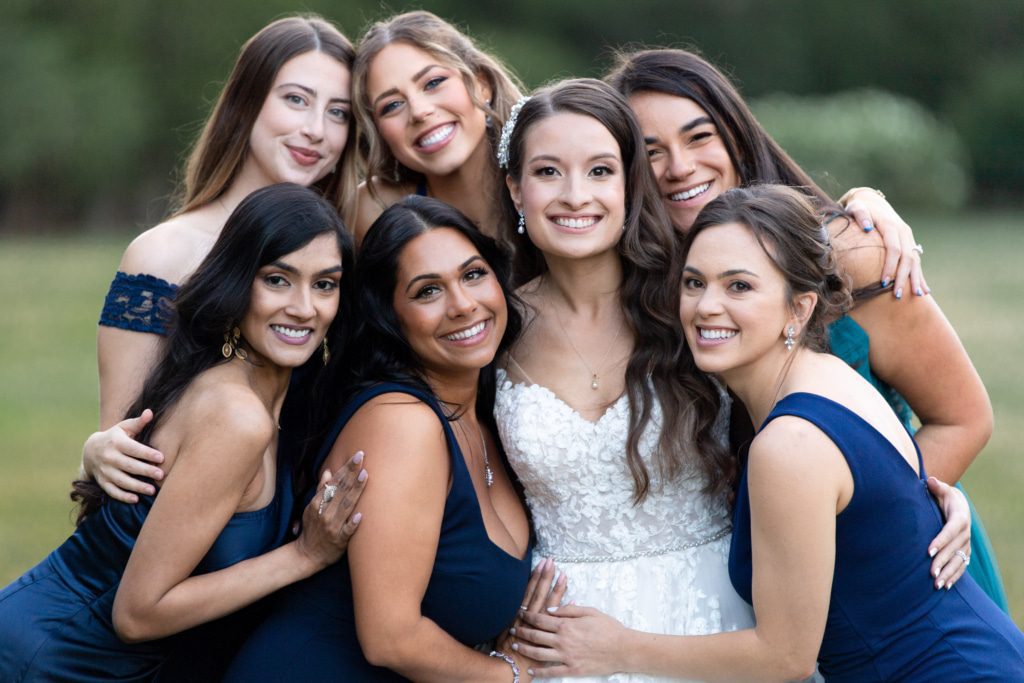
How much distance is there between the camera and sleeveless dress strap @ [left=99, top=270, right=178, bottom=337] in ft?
15.9

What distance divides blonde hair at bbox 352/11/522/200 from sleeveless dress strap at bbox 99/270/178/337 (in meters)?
1.18

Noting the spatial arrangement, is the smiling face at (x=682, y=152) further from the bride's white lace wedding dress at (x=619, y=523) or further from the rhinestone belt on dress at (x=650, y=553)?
the rhinestone belt on dress at (x=650, y=553)

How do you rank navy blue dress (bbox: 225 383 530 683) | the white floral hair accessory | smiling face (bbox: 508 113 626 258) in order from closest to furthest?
navy blue dress (bbox: 225 383 530 683) < smiling face (bbox: 508 113 626 258) < the white floral hair accessory

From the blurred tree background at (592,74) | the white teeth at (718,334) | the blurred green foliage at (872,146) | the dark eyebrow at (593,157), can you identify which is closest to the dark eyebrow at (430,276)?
the dark eyebrow at (593,157)

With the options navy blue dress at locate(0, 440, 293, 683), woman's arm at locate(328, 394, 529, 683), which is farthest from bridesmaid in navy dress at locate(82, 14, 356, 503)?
woman's arm at locate(328, 394, 529, 683)

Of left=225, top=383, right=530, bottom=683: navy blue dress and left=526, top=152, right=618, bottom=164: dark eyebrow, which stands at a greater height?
left=526, top=152, right=618, bottom=164: dark eyebrow

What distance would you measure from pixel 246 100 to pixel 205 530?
2.27 m

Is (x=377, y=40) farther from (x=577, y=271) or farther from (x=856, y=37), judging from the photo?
(x=856, y=37)

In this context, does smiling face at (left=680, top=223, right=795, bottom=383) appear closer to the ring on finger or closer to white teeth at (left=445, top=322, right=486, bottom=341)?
white teeth at (left=445, top=322, right=486, bottom=341)

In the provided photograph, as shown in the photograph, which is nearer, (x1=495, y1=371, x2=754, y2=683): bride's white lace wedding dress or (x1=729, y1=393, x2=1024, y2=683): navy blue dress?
(x1=729, y1=393, x2=1024, y2=683): navy blue dress

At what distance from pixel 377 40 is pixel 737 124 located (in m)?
1.71

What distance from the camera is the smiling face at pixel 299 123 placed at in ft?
17.0

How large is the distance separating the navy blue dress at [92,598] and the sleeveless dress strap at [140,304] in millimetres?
998

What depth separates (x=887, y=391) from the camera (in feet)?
15.2
